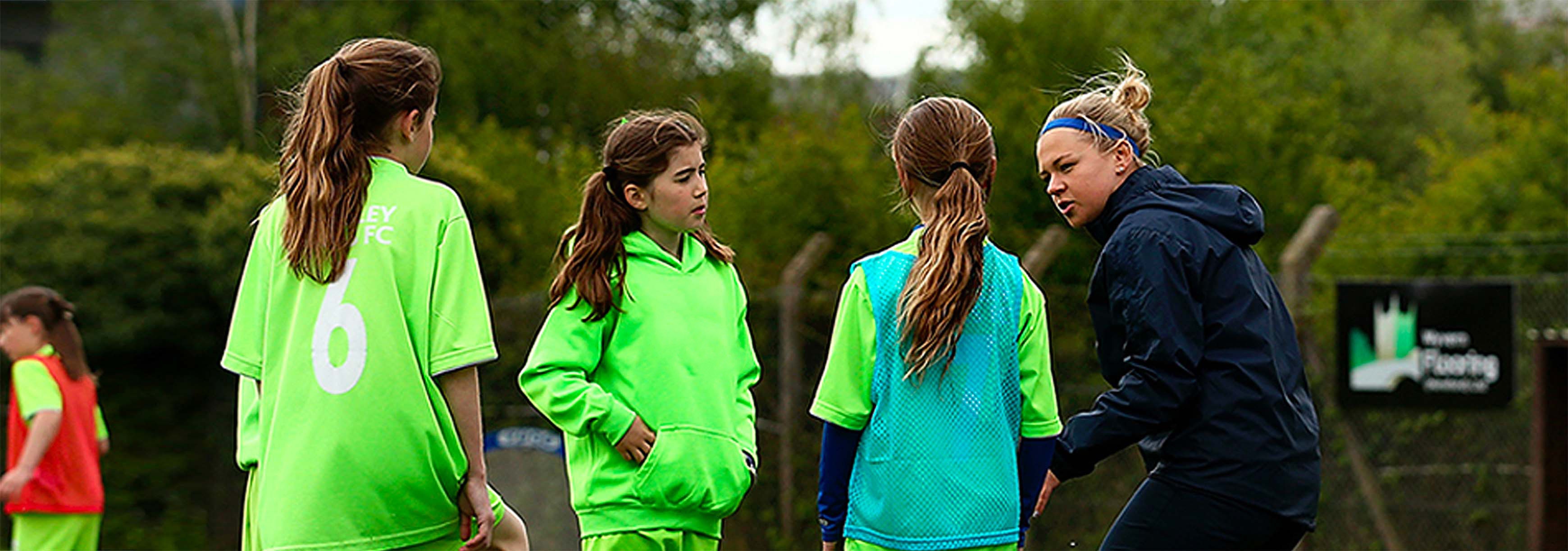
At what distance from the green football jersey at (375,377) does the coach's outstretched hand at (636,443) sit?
0.45 m

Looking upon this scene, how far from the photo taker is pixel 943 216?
3.81 m

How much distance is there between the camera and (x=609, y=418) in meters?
3.78

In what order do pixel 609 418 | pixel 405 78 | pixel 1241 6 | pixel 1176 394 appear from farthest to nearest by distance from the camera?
pixel 1241 6
pixel 609 418
pixel 405 78
pixel 1176 394

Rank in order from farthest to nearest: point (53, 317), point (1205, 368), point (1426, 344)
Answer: point (1426, 344)
point (53, 317)
point (1205, 368)

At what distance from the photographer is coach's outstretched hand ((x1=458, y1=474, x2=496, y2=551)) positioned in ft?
11.5

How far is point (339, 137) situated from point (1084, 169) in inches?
64.6

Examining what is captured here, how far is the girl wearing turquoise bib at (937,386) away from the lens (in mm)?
3699

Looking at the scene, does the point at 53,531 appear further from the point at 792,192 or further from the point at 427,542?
the point at 792,192

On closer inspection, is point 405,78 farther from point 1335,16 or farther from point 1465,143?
point 1335,16

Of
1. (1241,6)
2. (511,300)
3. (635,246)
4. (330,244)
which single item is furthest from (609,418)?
(1241,6)

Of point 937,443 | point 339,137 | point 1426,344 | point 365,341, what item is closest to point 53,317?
point 339,137

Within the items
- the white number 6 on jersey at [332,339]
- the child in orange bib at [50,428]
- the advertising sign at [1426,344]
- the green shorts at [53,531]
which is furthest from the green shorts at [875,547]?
the advertising sign at [1426,344]

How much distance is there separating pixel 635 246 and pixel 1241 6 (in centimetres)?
1839

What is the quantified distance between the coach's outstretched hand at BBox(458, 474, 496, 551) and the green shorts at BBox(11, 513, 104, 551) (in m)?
4.39
